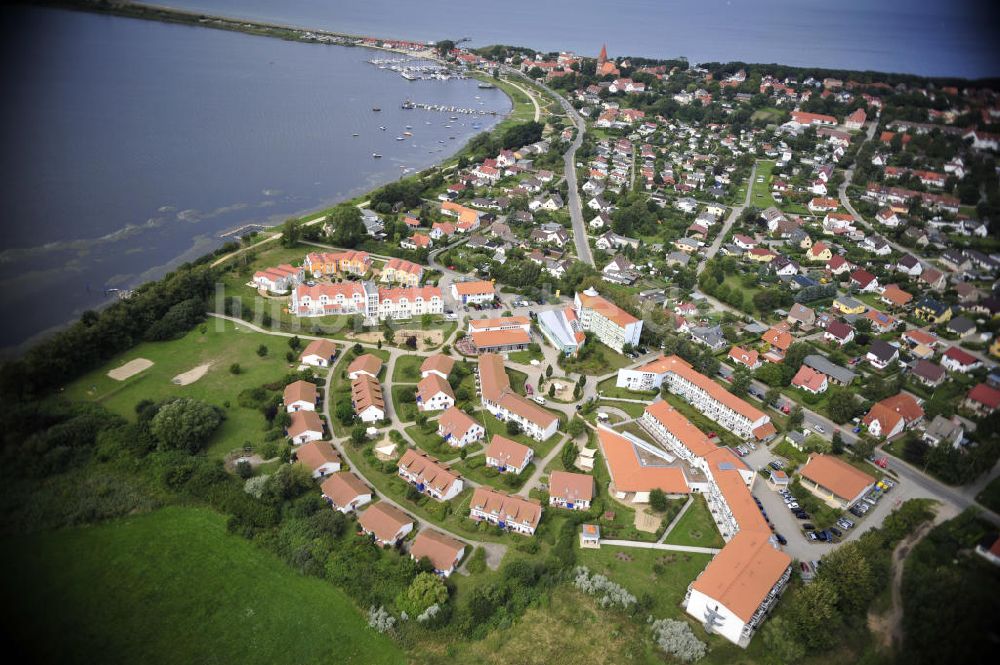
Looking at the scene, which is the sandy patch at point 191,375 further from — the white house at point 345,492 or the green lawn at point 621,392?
the green lawn at point 621,392

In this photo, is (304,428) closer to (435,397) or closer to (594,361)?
(435,397)

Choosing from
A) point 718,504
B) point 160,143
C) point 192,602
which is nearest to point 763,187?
A: point 718,504

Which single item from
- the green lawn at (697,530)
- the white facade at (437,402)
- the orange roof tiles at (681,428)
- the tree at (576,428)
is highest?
the orange roof tiles at (681,428)

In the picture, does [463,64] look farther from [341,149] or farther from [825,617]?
[825,617]

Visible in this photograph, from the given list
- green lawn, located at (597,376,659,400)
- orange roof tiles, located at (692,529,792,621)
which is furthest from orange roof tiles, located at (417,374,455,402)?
orange roof tiles, located at (692,529,792,621)

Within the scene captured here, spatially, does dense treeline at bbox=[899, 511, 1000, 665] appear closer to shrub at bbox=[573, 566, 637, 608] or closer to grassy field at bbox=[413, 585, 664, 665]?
grassy field at bbox=[413, 585, 664, 665]

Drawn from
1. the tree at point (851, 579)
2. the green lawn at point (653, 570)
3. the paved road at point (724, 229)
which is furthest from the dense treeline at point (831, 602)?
the paved road at point (724, 229)

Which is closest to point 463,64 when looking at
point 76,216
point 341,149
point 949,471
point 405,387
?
point 341,149

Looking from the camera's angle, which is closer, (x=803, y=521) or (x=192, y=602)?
(x=192, y=602)
